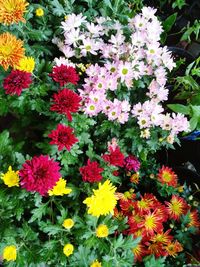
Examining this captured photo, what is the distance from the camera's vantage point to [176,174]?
1.47m

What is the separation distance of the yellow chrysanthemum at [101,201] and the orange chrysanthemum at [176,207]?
32cm

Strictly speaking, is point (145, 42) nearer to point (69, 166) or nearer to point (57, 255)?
point (69, 166)

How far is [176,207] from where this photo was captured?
4.27 ft

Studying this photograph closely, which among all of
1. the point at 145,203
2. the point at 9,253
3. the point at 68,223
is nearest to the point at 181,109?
the point at 145,203

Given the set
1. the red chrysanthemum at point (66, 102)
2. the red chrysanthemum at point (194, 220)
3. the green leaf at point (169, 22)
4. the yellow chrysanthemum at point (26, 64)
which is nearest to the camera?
the red chrysanthemum at point (66, 102)

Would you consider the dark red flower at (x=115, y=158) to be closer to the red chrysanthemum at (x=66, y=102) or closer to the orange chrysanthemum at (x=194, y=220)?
the red chrysanthemum at (x=66, y=102)

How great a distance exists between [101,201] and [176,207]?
0.36 m

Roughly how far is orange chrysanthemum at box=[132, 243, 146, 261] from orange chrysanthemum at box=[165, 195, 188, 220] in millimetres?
151

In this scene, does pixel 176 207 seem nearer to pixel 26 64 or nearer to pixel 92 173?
pixel 92 173

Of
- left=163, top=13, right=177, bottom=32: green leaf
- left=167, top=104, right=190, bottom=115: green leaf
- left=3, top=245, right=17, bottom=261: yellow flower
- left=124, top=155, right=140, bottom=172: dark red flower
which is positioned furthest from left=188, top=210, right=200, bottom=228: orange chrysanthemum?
left=163, top=13, right=177, bottom=32: green leaf

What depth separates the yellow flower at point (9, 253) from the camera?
40.6 inches

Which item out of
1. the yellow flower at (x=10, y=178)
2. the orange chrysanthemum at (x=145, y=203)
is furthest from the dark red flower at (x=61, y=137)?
the orange chrysanthemum at (x=145, y=203)

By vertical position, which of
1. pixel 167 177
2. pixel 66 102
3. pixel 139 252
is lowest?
pixel 139 252

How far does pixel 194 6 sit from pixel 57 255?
1.47 meters
